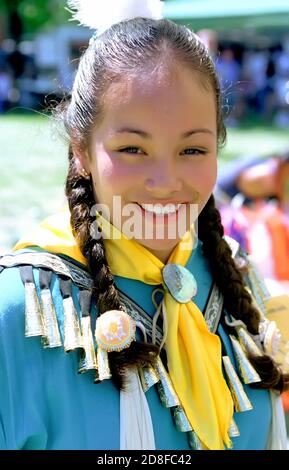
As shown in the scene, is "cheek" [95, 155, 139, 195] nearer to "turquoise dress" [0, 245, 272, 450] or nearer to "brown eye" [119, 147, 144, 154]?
"brown eye" [119, 147, 144, 154]

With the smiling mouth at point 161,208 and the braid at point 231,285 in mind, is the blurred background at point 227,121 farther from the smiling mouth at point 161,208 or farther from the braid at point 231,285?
the smiling mouth at point 161,208

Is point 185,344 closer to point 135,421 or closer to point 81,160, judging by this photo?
point 135,421

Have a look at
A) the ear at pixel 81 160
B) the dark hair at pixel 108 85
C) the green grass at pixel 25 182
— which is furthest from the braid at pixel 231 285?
the green grass at pixel 25 182

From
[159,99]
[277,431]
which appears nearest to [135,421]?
[277,431]

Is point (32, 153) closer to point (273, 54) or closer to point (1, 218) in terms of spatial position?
point (1, 218)

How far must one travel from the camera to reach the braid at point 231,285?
5.14 ft

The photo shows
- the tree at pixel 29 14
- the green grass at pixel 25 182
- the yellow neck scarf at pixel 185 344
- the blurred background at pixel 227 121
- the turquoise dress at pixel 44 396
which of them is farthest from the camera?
the tree at pixel 29 14

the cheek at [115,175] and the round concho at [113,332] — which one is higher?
the cheek at [115,175]

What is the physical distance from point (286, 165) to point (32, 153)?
13.6 feet

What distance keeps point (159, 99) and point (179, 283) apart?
0.41 metres

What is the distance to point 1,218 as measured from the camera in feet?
18.9

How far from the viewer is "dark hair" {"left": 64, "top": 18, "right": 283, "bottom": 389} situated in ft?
4.58

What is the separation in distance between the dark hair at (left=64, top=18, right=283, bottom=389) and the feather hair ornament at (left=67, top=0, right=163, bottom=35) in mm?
42

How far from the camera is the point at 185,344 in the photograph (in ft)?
4.93
